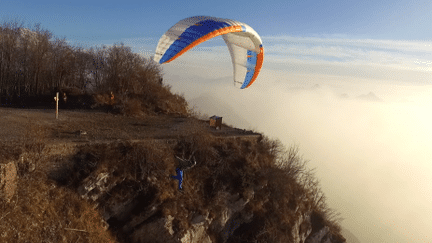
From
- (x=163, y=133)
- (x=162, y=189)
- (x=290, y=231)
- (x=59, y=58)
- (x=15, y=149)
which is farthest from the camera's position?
(x=59, y=58)

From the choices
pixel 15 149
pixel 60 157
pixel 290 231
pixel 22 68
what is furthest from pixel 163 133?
pixel 22 68

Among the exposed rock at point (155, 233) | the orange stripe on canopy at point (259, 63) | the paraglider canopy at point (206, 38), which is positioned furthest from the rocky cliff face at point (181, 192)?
the paraglider canopy at point (206, 38)

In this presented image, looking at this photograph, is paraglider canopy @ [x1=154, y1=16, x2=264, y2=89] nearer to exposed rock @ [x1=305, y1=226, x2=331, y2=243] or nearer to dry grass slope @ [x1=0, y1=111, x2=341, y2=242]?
dry grass slope @ [x1=0, y1=111, x2=341, y2=242]

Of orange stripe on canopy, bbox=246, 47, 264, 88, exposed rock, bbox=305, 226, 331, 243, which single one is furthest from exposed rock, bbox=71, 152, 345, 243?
orange stripe on canopy, bbox=246, 47, 264, 88

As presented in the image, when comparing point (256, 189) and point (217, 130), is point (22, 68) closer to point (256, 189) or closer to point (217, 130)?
point (217, 130)

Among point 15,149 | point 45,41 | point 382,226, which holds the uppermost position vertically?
point 45,41

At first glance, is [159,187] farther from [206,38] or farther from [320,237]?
[320,237]

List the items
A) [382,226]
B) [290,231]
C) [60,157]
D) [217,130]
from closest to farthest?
[60,157] → [290,231] → [217,130] → [382,226]

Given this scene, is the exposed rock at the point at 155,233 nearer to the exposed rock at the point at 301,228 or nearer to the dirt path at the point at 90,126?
the dirt path at the point at 90,126
